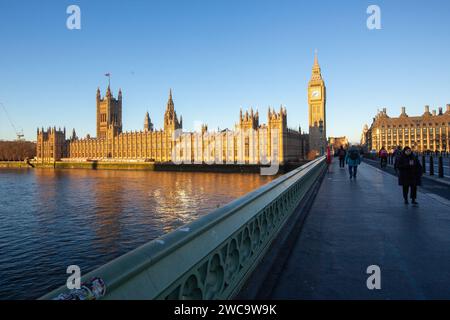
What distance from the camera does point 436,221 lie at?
6.53 m

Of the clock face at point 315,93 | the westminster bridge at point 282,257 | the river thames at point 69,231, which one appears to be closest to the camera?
the westminster bridge at point 282,257

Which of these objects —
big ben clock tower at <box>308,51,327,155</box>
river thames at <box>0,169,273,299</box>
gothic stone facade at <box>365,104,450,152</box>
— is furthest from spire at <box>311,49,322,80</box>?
river thames at <box>0,169,273,299</box>

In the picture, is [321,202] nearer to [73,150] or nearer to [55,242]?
[55,242]

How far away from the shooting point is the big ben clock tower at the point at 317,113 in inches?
3917

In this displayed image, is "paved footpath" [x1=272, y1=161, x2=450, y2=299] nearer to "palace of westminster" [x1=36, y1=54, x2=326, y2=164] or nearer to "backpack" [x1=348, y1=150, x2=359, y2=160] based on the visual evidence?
"backpack" [x1=348, y1=150, x2=359, y2=160]

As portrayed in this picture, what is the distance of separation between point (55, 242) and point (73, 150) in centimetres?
13447

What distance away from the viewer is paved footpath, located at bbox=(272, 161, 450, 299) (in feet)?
11.1

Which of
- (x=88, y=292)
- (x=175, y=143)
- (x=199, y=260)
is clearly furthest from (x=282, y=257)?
(x=175, y=143)

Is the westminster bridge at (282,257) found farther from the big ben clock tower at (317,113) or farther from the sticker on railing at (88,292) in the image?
the big ben clock tower at (317,113)

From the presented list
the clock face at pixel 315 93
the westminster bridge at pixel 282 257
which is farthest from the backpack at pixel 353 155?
the clock face at pixel 315 93

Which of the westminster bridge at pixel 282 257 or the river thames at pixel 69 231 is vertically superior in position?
the westminster bridge at pixel 282 257

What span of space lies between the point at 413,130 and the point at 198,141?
8638cm

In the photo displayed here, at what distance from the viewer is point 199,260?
251 cm

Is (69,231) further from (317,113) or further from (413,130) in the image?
(413,130)
